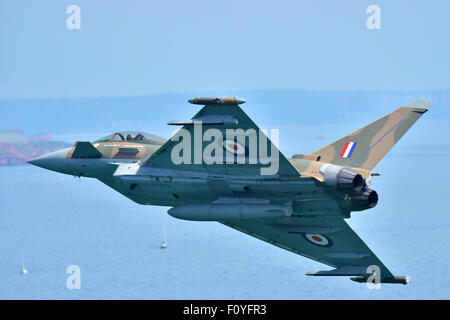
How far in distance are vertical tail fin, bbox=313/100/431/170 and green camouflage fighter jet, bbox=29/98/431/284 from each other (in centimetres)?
4

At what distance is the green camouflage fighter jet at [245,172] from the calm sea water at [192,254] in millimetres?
42027

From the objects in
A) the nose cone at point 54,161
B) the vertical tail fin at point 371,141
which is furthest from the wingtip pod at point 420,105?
the nose cone at point 54,161

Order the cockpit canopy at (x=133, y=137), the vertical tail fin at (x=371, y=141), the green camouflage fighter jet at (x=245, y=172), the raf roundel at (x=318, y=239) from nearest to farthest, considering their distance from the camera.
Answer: the green camouflage fighter jet at (x=245, y=172)
the vertical tail fin at (x=371, y=141)
the cockpit canopy at (x=133, y=137)
the raf roundel at (x=318, y=239)

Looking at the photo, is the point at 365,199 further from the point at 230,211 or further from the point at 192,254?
the point at 192,254

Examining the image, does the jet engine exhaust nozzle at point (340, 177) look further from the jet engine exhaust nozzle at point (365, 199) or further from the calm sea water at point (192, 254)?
the calm sea water at point (192, 254)

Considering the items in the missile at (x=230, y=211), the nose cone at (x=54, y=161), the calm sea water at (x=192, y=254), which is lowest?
the calm sea water at (x=192, y=254)

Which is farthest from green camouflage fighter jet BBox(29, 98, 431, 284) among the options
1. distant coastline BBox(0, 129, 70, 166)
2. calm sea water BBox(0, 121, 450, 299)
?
distant coastline BBox(0, 129, 70, 166)

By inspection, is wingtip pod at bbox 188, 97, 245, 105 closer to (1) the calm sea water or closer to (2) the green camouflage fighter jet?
(2) the green camouflage fighter jet

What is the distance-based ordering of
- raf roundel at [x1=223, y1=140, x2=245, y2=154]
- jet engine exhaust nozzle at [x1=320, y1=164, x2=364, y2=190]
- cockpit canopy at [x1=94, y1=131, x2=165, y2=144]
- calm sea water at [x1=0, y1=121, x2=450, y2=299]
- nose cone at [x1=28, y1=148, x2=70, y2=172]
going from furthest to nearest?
calm sea water at [x1=0, y1=121, x2=450, y2=299] < nose cone at [x1=28, y1=148, x2=70, y2=172] < cockpit canopy at [x1=94, y1=131, x2=165, y2=144] < raf roundel at [x1=223, y1=140, x2=245, y2=154] < jet engine exhaust nozzle at [x1=320, y1=164, x2=364, y2=190]

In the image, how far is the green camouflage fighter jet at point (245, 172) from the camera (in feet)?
82.4

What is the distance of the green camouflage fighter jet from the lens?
25125 mm

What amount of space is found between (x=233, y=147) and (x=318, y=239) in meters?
8.25

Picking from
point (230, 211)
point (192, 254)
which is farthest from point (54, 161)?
point (192, 254)
